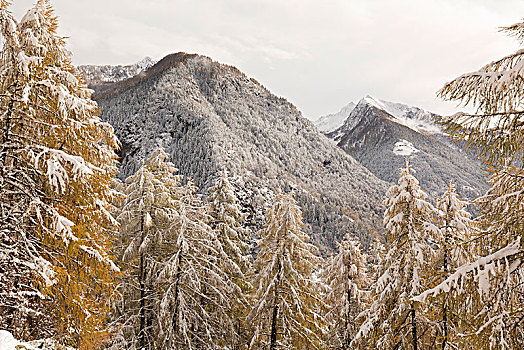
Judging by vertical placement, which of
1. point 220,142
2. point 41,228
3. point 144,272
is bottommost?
point 144,272

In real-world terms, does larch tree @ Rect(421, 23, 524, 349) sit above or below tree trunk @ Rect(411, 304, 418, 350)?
above

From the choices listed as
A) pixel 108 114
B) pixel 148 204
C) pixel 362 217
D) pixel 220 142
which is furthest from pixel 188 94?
pixel 148 204

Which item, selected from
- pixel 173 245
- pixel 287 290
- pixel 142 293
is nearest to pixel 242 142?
pixel 173 245

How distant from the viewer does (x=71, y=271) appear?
20.6 ft

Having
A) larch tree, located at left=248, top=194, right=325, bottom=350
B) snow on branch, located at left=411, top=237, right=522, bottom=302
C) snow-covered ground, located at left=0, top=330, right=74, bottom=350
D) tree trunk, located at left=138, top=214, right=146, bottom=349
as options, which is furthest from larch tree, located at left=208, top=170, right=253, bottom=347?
snow on branch, located at left=411, top=237, right=522, bottom=302

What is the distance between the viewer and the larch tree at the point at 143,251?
12711 mm

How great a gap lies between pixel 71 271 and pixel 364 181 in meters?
141

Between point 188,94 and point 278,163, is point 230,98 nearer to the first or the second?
point 188,94

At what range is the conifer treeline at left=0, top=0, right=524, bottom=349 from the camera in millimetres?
4008

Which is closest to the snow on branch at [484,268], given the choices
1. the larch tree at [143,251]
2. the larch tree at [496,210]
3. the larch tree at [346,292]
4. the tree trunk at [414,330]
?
the larch tree at [496,210]

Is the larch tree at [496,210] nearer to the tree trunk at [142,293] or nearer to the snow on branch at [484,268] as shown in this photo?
the snow on branch at [484,268]

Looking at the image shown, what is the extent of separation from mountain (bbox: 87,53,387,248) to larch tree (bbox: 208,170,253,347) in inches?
2339

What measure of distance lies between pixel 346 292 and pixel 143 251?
11212mm

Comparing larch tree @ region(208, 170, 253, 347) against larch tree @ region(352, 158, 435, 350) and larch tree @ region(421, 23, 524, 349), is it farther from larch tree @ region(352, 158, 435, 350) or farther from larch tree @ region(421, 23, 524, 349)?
larch tree @ region(421, 23, 524, 349)
